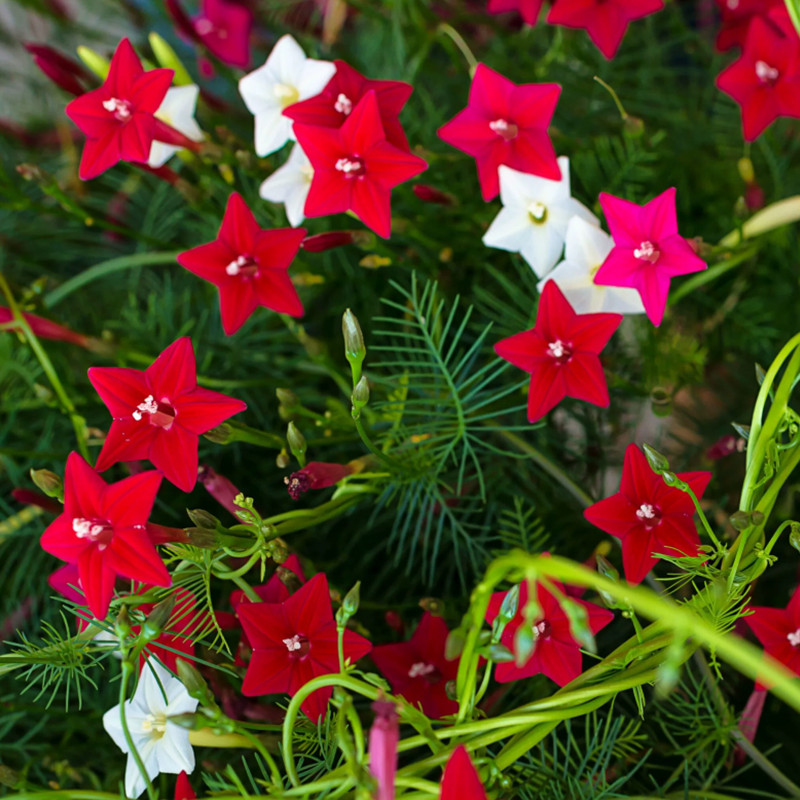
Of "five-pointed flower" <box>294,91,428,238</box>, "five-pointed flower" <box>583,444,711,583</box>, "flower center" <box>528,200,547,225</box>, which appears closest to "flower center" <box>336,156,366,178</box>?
"five-pointed flower" <box>294,91,428,238</box>

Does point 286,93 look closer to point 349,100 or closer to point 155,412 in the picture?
point 349,100

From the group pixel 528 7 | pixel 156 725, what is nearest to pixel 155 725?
pixel 156 725

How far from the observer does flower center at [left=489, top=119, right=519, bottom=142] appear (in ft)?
1.51

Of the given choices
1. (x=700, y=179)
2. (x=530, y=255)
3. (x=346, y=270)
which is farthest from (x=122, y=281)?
(x=700, y=179)

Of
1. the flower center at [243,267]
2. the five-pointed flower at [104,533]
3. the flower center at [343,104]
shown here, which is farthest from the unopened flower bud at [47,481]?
the flower center at [343,104]

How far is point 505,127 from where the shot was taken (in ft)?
1.51

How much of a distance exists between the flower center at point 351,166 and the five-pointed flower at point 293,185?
0.05m

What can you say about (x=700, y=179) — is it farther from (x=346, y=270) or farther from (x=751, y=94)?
(x=346, y=270)

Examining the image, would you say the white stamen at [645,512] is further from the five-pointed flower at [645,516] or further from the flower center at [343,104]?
the flower center at [343,104]

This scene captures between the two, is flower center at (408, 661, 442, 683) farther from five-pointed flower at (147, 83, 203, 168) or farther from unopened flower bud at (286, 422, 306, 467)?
five-pointed flower at (147, 83, 203, 168)

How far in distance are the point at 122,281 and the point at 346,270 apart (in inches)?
9.0

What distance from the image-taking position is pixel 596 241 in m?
0.44

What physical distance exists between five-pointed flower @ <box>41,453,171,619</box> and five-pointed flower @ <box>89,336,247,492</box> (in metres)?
0.03

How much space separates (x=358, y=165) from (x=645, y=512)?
234mm
